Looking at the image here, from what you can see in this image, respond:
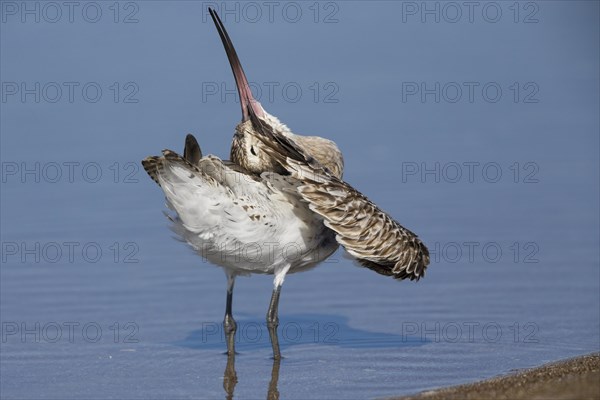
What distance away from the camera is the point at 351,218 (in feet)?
30.6

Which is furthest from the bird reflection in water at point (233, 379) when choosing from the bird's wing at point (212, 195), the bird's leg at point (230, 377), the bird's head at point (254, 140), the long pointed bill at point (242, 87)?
the long pointed bill at point (242, 87)

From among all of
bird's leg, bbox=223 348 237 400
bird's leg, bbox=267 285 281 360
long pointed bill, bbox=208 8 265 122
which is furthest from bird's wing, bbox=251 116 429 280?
bird's leg, bbox=223 348 237 400

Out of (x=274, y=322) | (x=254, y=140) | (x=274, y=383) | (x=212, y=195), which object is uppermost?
(x=254, y=140)

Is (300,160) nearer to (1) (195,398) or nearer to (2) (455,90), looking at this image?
(1) (195,398)

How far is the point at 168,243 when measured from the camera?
508 inches

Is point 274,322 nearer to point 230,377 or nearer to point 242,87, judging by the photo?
point 230,377

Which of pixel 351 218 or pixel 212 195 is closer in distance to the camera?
pixel 212 195

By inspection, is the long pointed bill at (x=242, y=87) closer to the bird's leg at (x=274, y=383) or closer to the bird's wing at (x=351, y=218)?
the bird's wing at (x=351, y=218)

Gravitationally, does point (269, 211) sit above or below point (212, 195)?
below

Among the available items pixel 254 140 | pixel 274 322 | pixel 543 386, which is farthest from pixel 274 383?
pixel 543 386

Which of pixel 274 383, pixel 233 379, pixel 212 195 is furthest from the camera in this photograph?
pixel 233 379

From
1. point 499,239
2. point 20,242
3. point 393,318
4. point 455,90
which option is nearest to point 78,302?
point 20,242

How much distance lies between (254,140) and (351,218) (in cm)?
93

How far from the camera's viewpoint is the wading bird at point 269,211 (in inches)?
→ 354
